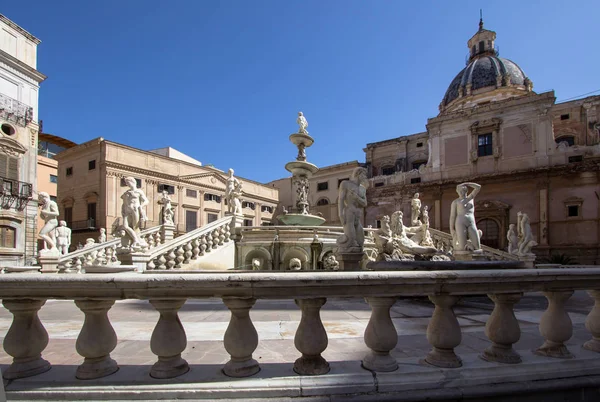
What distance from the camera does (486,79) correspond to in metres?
34.0

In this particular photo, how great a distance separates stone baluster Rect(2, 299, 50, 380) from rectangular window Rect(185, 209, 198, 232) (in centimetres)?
3088

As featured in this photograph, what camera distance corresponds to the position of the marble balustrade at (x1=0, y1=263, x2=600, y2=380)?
1.93 m

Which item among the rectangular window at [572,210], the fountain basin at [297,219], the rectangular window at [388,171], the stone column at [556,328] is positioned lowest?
the stone column at [556,328]

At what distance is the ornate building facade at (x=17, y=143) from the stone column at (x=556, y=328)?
25299 millimetres

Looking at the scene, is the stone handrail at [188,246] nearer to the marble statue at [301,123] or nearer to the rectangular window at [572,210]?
the marble statue at [301,123]

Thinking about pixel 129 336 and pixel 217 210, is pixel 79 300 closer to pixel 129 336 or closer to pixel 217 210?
pixel 129 336

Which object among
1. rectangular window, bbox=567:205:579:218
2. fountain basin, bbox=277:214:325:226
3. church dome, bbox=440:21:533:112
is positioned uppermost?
church dome, bbox=440:21:533:112

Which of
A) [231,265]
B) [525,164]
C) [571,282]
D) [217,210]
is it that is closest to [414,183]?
[525,164]

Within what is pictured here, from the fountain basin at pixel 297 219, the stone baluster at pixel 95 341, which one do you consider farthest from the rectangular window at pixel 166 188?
the stone baluster at pixel 95 341

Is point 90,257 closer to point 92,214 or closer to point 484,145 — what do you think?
point 92,214

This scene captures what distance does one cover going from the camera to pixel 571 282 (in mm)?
2258

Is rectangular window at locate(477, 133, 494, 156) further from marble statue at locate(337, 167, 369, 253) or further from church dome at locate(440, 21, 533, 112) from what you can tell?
marble statue at locate(337, 167, 369, 253)

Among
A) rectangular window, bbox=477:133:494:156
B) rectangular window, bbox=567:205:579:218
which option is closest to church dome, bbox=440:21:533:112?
rectangular window, bbox=477:133:494:156

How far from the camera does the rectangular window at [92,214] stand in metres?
27.0
